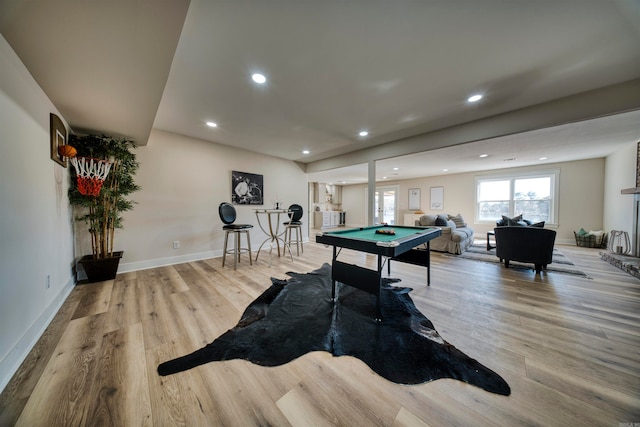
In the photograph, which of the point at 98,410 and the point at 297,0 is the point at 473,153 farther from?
the point at 98,410

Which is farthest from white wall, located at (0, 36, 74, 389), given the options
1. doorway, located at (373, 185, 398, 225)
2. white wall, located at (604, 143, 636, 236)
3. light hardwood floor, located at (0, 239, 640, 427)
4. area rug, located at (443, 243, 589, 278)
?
doorway, located at (373, 185, 398, 225)

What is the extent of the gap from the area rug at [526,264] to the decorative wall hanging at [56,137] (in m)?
6.19

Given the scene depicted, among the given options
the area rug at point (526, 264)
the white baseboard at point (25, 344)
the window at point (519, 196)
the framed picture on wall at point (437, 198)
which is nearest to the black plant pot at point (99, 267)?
the white baseboard at point (25, 344)

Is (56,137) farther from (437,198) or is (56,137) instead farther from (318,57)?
(437,198)

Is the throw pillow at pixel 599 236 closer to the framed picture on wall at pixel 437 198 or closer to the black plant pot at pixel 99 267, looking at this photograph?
the framed picture on wall at pixel 437 198

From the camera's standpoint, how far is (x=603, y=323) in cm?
181

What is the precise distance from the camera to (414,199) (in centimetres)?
837

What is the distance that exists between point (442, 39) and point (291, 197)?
4450mm

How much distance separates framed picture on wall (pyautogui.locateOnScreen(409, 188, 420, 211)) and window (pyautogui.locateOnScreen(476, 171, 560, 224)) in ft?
6.28

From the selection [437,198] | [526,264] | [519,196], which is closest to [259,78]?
[526,264]

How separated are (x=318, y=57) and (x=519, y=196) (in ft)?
25.0

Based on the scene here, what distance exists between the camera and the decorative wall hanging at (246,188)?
4.51m

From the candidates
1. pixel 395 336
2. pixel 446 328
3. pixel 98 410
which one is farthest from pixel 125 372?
pixel 446 328

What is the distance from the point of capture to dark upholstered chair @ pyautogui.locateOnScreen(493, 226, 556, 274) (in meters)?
3.10
